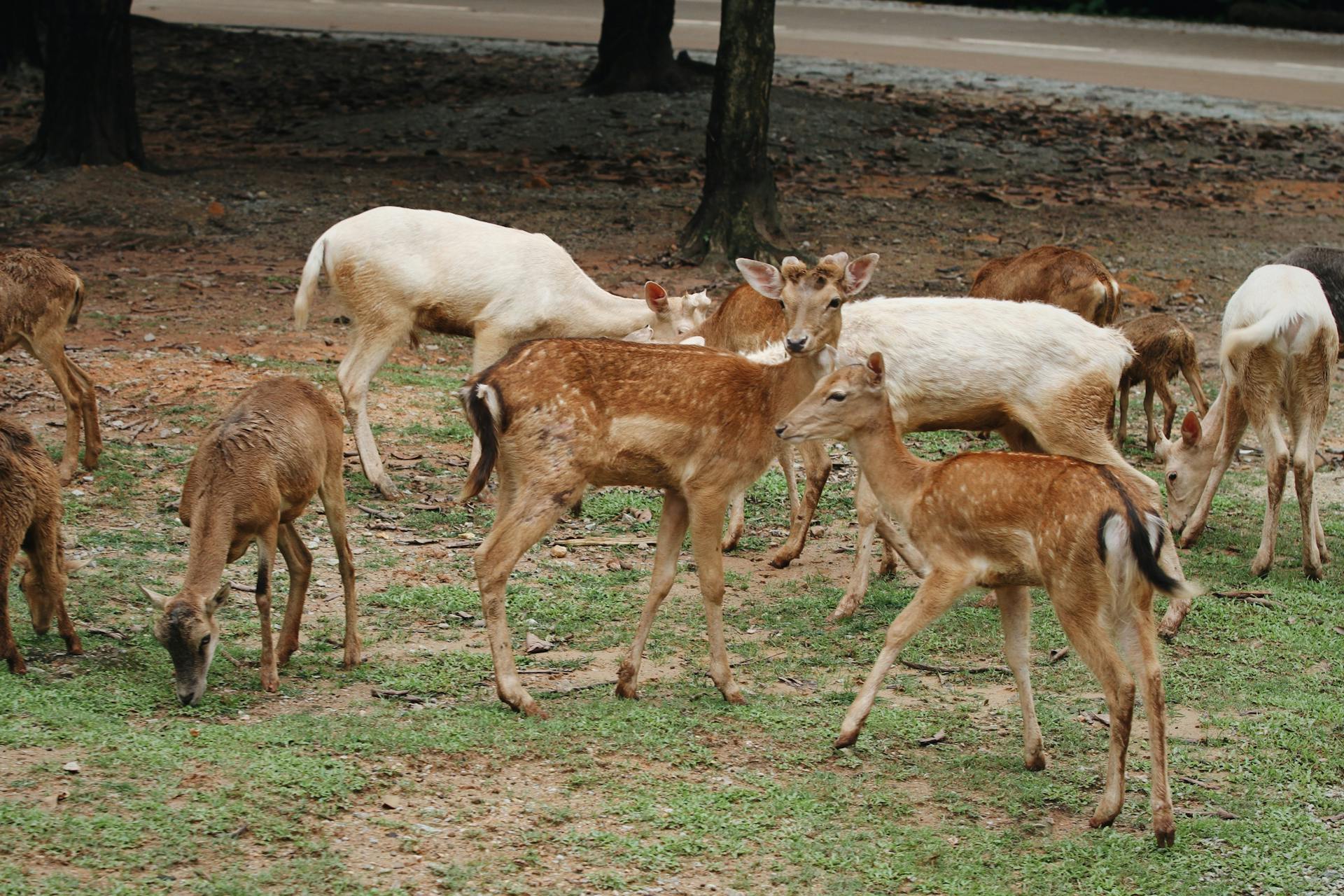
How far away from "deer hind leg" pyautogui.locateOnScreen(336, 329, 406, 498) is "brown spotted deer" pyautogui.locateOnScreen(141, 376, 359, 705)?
2372 mm

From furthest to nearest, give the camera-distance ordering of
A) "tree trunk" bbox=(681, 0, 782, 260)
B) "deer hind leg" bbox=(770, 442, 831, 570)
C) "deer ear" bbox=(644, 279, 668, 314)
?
"tree trunk" bbox=(681, 0, 782, 260), "deer ear" bbox=(644, 279, 668, 314), "deer hind leg" bbox=(770, 442, 831, 570)

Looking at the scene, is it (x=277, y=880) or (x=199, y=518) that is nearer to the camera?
(x=277, y=880)

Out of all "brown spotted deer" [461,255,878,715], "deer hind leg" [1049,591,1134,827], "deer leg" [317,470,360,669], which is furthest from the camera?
"deer leg" [317,470,360,669]

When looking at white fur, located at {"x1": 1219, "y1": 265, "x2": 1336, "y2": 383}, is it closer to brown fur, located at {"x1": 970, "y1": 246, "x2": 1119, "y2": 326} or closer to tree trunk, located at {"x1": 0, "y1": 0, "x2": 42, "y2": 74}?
brown fur, located at {"x1": 970, "y1": 246, "x2": 1119, "y2": 326}

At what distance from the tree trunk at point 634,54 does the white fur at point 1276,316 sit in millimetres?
12511

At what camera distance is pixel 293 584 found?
7484mm

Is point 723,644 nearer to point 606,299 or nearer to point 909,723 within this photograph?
point 909,723

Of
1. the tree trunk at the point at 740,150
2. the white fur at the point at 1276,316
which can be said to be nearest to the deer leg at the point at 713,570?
the white fur at the point at 1276,316

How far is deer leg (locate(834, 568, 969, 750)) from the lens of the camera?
6.55 m

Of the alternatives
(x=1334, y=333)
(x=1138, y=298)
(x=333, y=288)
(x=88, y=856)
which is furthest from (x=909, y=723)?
(x=1138, y=298)

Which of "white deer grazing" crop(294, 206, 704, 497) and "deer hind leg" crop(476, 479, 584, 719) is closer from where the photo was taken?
"deer hind leg" crop(476, 479, 584, 719)

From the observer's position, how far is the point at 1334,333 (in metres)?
9.60

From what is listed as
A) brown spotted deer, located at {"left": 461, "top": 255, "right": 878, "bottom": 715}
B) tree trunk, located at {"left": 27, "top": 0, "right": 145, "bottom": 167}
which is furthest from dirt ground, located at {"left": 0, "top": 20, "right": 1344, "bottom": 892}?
brown spotted deer, located at {"left": 461, "top": 255, "right": 878, "bottom": 715}

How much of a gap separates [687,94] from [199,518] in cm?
1519
